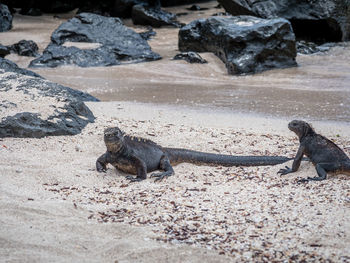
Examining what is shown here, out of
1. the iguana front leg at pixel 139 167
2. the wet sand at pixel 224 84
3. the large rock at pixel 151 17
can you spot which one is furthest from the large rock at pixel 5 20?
the iguana front leg at pixel 139 167

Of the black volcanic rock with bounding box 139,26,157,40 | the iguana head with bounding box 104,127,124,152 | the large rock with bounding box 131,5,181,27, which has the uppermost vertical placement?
the iguana head with bounding box 104,127,124,152

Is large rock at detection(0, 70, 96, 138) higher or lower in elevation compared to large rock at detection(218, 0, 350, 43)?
lower

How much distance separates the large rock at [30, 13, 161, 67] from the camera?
1533 centimetres

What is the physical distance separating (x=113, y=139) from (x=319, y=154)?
90.2 inches

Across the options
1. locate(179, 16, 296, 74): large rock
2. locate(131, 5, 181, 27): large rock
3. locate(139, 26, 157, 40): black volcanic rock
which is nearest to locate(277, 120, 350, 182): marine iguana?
locate(179, 16, 296, 74): large rock

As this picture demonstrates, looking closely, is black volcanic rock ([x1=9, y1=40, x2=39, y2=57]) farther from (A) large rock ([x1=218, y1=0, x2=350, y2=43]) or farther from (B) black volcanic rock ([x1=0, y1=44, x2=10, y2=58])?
(A) large rock ([x1=218, y1=0, x2=350, y2=43])

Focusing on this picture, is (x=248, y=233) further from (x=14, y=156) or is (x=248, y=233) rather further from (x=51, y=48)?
(x=51, y=48)

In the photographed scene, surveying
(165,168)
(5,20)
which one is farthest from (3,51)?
(165,168)

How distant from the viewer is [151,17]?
883 inches

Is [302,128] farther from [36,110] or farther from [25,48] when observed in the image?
[25,48]

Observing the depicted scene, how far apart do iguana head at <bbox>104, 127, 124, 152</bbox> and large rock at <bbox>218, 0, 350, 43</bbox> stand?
1391cm

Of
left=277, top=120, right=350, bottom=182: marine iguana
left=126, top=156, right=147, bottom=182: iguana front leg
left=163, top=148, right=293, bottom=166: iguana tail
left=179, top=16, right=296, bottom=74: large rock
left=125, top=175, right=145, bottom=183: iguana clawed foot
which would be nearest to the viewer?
left=277, top=120, right=350, bottom=182: marine iguana

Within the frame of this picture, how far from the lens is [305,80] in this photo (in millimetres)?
13031

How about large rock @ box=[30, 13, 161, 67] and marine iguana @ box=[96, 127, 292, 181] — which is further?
large rock @ box=[30, 13, 161, 67]
